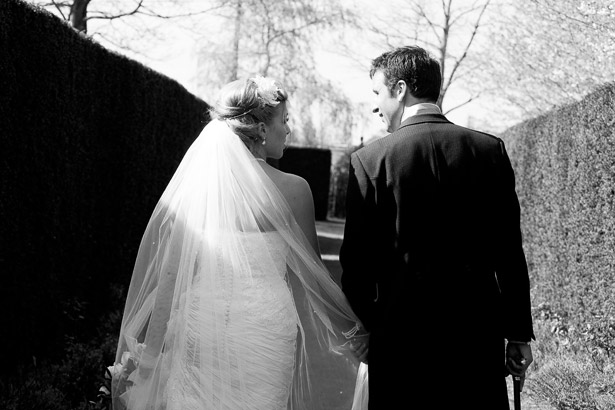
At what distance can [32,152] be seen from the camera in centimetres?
481

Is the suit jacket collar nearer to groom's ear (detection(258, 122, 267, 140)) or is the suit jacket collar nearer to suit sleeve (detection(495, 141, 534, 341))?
suit sleeve (detection(495, 141, 534, 341))

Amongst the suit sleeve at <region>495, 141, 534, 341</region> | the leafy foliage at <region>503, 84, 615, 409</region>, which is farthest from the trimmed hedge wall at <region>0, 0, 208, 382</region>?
the leafy foliage at <region>503, 84, 615, 409</region>

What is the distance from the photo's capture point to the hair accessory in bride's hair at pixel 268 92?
125 inches

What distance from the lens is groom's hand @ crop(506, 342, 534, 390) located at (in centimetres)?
290

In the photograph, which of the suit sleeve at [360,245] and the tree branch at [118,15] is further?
Result: the tree branch at [118,15]

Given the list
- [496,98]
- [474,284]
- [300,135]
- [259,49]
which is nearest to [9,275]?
[474,284]

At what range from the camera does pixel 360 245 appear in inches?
113

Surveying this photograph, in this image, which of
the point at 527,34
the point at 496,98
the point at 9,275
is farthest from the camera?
the point at 496,98

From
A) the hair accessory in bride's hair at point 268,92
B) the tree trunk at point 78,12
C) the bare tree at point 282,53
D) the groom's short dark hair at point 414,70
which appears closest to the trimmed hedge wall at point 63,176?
the hair accessory in bride's hair at point 268,92

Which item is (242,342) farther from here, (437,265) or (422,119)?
(422,119)

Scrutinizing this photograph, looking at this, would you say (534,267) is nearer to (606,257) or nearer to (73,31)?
(606,257)

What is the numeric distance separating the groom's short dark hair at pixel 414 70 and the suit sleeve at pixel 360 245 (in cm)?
39

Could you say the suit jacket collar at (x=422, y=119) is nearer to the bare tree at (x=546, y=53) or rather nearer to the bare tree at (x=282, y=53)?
the bare tree at (x=546, y=53)

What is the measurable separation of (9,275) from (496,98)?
15083 mm
